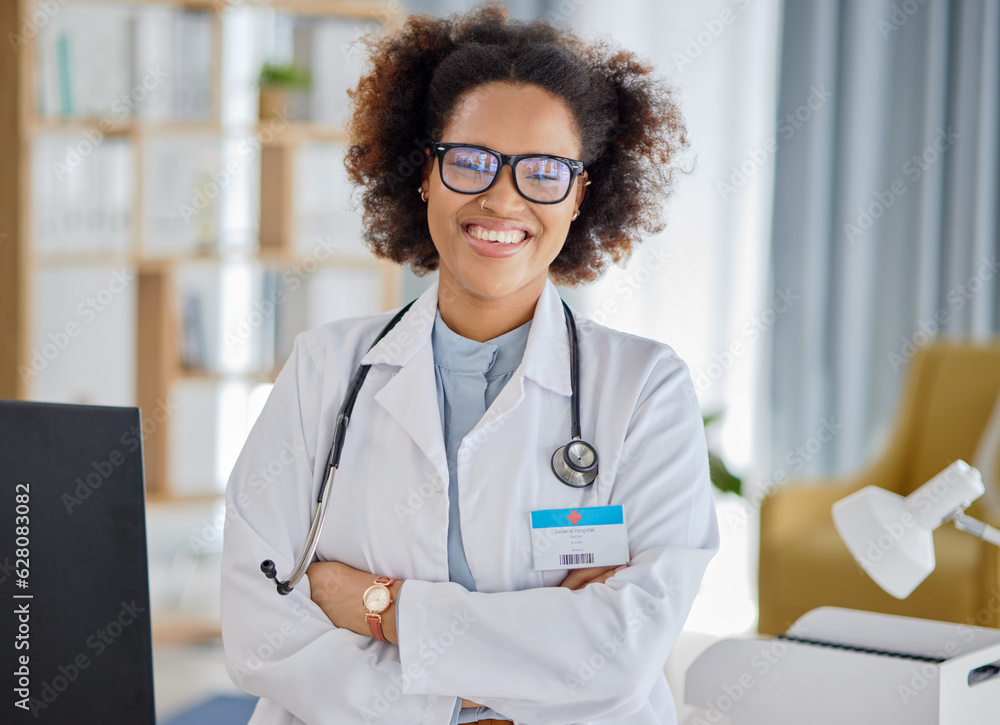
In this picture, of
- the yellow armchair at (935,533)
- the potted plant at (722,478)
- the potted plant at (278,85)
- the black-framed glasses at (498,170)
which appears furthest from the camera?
the potted plant at (278,85)

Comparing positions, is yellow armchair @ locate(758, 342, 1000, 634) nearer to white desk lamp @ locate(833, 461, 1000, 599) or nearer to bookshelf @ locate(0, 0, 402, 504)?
white desk lamp @ locate(833, 461, 1000, 599)

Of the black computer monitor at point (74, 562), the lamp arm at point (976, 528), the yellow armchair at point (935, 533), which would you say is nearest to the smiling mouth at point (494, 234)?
the black computer monitor at point (74, 562)

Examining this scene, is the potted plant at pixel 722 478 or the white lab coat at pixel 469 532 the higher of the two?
the white lab coat at pixel 469 532

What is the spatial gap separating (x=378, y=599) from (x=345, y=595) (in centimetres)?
5

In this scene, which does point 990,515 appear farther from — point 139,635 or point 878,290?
point 139,635

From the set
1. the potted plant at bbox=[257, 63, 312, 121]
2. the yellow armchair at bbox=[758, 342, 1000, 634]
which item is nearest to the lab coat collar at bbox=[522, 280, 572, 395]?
the yellow armchair at bbox=[758, 342, 1000, 634]

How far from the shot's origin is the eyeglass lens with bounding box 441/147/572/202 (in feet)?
4.21

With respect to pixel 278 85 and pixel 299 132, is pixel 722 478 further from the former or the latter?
pixel 278 85

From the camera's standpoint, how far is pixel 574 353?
1382 millimetres

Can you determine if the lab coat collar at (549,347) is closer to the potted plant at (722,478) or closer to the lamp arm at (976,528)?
the lamp arm at (976,528)

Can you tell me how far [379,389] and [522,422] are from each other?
209 mm

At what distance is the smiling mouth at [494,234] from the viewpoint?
4.30 feet

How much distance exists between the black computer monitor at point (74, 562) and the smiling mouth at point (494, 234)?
1.81ft

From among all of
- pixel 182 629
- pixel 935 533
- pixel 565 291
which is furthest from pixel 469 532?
pixel 565 291
